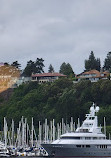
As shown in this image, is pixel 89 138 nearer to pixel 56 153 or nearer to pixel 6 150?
pixel 56 153

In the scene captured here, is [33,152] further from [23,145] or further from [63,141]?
[63,141]

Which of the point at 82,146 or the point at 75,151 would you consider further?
the point at 82,146

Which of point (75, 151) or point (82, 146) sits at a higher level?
point (82, 146)

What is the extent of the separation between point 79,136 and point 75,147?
2311 millimetres

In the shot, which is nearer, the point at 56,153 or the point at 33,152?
the point at 56,153

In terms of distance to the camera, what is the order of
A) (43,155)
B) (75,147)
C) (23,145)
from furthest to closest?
(23,145) < (43,155) < (75,147)

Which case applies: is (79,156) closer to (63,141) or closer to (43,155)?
(63,141)

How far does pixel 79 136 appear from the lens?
15888 centimetres

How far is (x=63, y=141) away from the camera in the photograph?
159 meters

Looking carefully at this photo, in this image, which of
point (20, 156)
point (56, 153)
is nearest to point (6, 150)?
point (20, 156)

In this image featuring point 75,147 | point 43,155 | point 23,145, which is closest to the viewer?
point 75,147

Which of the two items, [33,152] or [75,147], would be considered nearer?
[75,147]

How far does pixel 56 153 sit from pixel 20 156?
2188 centimetres

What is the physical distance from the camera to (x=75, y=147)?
15825 cm
